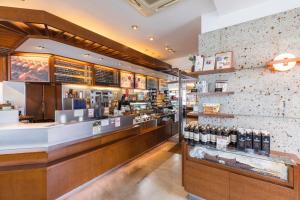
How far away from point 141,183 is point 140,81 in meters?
3.82

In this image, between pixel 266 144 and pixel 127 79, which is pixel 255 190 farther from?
pixel 127 79

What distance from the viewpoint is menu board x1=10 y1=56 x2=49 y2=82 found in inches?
138

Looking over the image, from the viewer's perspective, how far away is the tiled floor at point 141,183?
247cm

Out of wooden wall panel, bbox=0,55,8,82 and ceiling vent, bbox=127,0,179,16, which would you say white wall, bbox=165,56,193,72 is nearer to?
ceiling vent, bbox=127,0,179,16

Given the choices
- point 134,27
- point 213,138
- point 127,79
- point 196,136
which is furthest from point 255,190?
point 127,79

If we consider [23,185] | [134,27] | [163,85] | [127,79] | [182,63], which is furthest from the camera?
[163,85]

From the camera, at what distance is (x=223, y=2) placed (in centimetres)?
227

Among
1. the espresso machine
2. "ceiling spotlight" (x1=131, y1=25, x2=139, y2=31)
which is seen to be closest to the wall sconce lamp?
"ceiling spotlight" (x1=131, y1=25, x2=139, y2=31)

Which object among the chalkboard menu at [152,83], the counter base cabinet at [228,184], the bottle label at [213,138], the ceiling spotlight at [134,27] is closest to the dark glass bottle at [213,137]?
the bottle label at [213,138]

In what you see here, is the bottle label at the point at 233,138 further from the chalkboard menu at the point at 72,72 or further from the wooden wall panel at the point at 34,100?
the wooden wall panel at the point at 34,100

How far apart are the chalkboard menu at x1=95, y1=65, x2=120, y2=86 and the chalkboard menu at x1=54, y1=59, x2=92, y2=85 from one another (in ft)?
0.75

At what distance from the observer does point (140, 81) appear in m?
5.91

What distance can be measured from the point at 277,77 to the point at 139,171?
298 centimetres

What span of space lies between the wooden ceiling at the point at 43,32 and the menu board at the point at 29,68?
0.31 metres
